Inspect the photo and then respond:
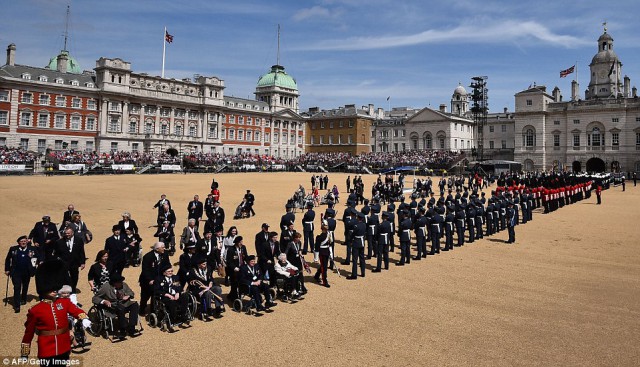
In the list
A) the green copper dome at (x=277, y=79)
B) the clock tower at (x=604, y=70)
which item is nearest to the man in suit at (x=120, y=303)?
the clock tower at (x=604, y=70)

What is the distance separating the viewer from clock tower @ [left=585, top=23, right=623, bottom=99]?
7006 cm

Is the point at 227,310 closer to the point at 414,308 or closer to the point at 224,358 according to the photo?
the point at 224,358

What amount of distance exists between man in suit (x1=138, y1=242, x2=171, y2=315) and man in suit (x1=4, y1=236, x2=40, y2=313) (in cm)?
277

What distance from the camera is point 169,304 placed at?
7.95 m

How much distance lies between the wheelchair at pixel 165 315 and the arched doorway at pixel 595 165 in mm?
67278

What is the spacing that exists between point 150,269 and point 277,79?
89.5m

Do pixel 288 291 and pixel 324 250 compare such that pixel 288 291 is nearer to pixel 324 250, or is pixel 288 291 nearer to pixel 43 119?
pixel 324 250

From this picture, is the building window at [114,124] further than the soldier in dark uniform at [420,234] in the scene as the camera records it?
Yes

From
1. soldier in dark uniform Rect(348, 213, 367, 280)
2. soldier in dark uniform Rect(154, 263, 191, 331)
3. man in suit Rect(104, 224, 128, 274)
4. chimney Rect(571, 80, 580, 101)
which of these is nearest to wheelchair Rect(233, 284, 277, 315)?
soldier in dark uniform Rect(154, 263, 191, 331)

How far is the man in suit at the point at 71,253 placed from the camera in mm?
9109

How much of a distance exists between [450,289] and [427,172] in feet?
162

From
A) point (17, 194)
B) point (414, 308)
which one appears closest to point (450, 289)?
point (414, 308)

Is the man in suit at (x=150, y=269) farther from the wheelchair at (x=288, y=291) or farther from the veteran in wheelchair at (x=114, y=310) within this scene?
the wheelchair at (x=288, y=291)

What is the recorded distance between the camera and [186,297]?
819cm
